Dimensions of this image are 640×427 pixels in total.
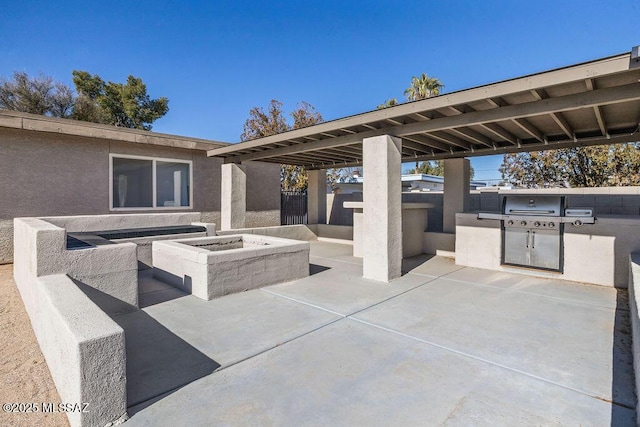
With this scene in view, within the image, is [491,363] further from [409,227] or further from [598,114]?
[409,227]

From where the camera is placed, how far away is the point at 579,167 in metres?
14.7

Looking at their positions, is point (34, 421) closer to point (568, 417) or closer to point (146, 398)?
point (146, 398)

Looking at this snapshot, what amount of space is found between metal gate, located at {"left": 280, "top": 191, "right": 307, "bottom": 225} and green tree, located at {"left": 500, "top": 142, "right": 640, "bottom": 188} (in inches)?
423

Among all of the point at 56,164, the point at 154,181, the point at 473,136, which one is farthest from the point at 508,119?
the point at 56,164

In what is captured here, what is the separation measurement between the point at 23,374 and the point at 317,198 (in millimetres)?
10634

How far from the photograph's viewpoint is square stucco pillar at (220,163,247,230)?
393 inches

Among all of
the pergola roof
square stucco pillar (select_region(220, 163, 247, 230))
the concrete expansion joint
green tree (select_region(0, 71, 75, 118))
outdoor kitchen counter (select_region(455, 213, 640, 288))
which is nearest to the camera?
the concrete expansion joint

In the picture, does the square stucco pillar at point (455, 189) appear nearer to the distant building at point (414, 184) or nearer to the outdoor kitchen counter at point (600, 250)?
the outdoor kitchen counter at point (600, 250)

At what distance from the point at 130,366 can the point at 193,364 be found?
559mm

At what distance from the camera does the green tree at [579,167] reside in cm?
1320

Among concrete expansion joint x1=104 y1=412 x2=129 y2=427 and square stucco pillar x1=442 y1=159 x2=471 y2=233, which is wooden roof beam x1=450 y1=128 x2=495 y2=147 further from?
concrete expansion joint x1=104 y1=412 x2=129 y2=427

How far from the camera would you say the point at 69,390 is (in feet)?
7.61

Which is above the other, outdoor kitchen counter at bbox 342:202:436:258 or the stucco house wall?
the stucco house wall

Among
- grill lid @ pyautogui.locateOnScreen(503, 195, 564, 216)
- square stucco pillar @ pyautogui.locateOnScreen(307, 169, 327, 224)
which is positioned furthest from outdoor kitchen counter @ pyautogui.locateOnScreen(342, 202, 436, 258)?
square stucco pillar @ pyautogui.locateOnScreen(307, 169, 327, 224)
